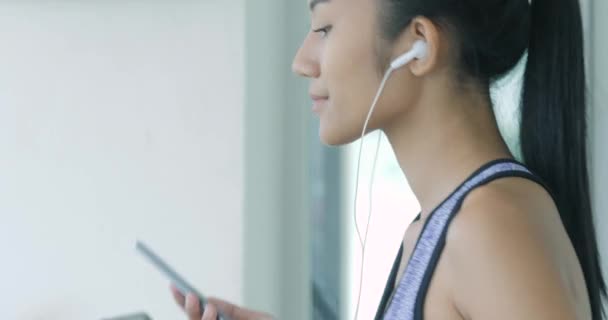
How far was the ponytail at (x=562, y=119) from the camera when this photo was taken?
0.68 metres

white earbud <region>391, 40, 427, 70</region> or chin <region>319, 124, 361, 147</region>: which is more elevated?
white earbud <region>391, 40, 427, 70</region>

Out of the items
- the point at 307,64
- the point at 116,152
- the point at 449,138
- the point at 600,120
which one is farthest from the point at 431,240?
the point at 116,152

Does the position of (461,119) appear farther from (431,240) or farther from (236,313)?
(236,313)

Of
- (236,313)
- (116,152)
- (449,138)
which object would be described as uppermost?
(449,138)

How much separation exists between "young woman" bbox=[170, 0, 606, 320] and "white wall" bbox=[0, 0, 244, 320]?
337 millimetres

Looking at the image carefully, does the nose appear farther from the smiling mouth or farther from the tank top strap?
the tank top strap

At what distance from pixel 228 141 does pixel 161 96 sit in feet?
0.36

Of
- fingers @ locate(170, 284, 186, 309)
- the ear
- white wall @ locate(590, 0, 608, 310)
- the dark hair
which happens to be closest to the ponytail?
the dark hair

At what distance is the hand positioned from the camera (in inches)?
28.9

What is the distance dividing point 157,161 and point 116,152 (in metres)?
0.06

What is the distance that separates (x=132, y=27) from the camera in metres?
→ 1.07

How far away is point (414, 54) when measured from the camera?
2.10ft

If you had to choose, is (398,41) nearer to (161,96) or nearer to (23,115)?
(161,96)

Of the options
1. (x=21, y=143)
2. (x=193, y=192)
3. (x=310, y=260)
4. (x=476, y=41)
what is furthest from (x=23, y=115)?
(x=476, y=41)
